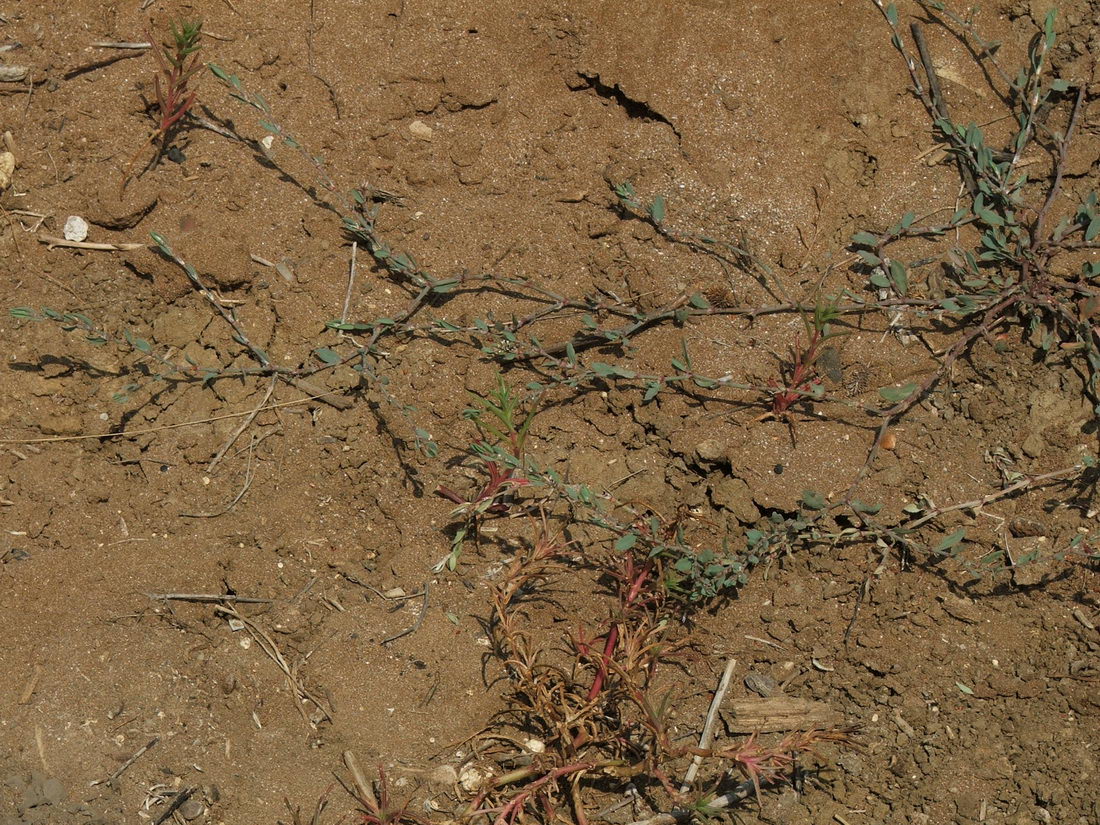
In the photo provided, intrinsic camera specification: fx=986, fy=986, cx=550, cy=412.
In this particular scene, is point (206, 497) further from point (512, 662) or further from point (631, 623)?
point (631, 623)

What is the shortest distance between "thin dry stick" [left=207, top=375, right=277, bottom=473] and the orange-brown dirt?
24 mm

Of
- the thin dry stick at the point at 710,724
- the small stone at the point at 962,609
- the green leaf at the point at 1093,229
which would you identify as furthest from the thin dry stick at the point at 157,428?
the green leaf at the point at 1093,229

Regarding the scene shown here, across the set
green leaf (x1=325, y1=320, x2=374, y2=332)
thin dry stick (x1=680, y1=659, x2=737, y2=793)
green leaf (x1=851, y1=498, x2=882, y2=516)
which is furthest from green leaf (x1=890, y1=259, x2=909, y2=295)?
green leaf (x1=325, y1=320, x2=374, y2=332)

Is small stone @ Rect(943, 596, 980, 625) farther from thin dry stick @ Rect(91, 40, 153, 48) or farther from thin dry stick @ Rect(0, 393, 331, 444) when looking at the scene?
thin dry stick @ Rect(91, 40, 153, 48)

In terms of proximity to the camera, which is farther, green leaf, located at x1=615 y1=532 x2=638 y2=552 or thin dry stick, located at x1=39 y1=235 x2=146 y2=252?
thin dry stick, located at x1=39 y1=235 x2=146 y2=252

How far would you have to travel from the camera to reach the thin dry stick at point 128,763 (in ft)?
9.55

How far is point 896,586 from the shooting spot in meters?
3.11

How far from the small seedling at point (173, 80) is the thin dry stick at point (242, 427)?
0.79 metres

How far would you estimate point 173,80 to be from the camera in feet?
10.2

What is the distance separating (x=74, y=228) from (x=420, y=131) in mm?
1161

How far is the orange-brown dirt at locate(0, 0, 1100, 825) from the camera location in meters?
3.08

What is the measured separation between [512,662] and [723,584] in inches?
27.2

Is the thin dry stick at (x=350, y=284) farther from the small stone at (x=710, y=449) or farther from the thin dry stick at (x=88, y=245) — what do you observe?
the small stone at (x=710, y=449)

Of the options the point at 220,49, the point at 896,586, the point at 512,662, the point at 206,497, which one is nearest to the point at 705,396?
the point at 896,586
